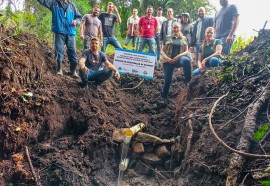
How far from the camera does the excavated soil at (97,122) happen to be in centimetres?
Answer: 480

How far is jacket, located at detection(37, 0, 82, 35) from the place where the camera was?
658cm

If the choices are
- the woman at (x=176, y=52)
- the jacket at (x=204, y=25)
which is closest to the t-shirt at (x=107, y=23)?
the woman at (x=176, y=52)

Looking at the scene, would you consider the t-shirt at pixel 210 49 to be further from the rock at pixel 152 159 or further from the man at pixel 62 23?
the man at pixel 62 23

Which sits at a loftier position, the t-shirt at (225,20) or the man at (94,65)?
the t-shirt at (225,20)

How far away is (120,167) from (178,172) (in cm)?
127

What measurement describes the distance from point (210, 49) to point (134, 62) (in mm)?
2065

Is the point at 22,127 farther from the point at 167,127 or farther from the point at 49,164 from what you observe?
the point at 167,127

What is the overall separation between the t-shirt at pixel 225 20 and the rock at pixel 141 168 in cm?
376

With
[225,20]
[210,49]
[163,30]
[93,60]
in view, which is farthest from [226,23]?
[93,60]

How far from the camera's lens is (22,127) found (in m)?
5.27

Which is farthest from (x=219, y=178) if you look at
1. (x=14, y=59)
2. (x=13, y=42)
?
(x=13, y=42)

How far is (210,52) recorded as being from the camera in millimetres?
7121

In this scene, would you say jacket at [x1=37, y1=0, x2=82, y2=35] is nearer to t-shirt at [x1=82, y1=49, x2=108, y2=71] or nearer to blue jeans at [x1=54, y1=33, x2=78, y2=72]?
blue jeans at [x1=54, y1=33, x2=78, y2=72]

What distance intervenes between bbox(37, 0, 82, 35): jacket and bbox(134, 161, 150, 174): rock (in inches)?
128
